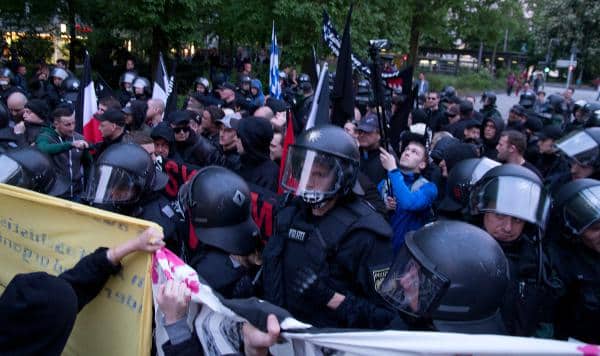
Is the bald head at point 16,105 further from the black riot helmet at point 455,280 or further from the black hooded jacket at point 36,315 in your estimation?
the black riot helmet at point 455,280

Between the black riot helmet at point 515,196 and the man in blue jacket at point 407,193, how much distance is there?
1.09m

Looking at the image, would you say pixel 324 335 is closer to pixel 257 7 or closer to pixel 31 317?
pixel 31 317

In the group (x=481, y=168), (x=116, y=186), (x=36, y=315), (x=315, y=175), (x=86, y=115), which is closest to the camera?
(x=36, y=315)

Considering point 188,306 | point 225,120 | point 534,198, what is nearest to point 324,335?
point 188,306

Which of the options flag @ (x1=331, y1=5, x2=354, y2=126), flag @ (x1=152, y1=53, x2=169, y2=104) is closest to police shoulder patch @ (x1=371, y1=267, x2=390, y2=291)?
flag @ (x1=331, y1=5, x2=354, y2=126)

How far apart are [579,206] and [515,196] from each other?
0.42 meters

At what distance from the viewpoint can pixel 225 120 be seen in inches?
252

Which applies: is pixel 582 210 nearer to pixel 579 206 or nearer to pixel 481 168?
pixel 579 206

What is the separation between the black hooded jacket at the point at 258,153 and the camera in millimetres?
4800

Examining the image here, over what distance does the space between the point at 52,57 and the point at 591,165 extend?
22.1 meters

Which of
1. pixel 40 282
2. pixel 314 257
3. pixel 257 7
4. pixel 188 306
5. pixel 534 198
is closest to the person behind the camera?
pixel 40 282

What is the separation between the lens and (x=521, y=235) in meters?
3.01

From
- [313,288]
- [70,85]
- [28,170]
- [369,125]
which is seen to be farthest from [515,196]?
[70,85]

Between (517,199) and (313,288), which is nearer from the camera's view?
(313,288)
